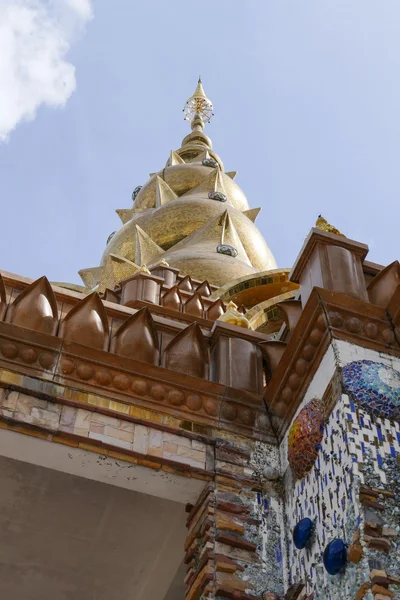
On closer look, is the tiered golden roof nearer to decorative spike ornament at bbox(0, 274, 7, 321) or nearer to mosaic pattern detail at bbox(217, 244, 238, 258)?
mosaic pattern detail at bbox(217, 244, 238, 258)

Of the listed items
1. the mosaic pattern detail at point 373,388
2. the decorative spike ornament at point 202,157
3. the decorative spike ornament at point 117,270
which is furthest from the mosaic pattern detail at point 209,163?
the mosaic pattern detail at point 373,388

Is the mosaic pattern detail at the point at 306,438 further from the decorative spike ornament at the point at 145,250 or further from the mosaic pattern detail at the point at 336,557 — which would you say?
the decorative spike ornament at the point at 145,250

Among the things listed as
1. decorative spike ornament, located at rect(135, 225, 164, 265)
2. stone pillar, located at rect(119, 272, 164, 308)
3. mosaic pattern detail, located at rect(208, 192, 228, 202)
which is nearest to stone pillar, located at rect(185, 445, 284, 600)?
stone pillar, located at rect(119, 272, 164, 308)

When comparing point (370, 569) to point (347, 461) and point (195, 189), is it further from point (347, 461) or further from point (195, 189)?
point (195, 189)

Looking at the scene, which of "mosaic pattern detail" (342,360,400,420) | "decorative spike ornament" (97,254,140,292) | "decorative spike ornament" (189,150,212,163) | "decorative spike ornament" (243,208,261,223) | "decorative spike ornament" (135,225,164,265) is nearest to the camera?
"mosaic pattern detail" (342,360,400,420)

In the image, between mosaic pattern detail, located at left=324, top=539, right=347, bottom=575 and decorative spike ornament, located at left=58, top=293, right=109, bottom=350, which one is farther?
decorative spike ornament, located at left=58, top=293, right=109, bottom=350

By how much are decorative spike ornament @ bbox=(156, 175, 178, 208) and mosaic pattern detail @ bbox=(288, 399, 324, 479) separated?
68.4ft

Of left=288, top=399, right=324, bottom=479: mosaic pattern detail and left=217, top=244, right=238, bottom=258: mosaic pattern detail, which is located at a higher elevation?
left=217, top=244, right=238, bottom=258: mosaic pattern detail

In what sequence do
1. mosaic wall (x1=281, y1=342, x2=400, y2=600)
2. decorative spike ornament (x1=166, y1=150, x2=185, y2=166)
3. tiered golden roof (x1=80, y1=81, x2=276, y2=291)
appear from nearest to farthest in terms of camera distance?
mosaic wall (x1=281, y1=342, x2=400, y2=600), tiered golden roof (x1=80, y1=81, x2=276, y2=291), decorative spike ornament (x1=166, y1=150, x2=185, y2=166)

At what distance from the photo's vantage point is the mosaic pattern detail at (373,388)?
20.0 feet

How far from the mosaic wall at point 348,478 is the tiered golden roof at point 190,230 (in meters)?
10.8

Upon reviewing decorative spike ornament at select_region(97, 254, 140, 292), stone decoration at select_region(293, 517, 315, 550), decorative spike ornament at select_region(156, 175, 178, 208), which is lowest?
stone decoration at select_region(293, 517, 315, 550)

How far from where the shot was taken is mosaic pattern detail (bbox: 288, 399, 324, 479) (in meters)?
6.26

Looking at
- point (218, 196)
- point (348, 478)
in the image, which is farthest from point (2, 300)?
point (218, 196)
